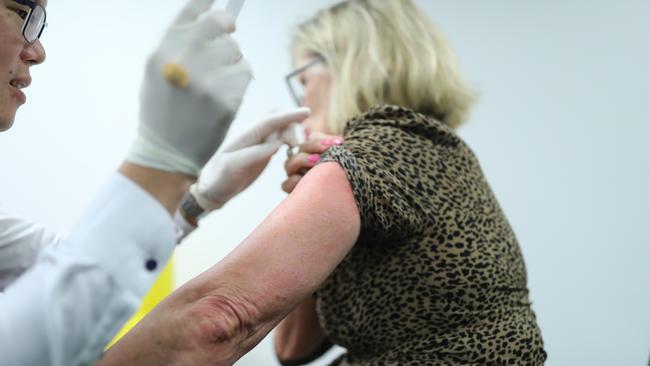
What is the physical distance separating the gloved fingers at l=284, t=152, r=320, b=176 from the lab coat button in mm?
484

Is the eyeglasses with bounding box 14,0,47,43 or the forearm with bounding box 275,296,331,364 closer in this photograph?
the eyeglasses with bounding box 14,0,47,43

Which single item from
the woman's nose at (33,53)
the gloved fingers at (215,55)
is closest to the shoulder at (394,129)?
the gloved fingers at (215,55)

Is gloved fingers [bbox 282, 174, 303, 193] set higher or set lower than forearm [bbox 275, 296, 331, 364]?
higher

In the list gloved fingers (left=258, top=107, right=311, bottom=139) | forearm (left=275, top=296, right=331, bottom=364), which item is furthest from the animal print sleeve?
forearm (left=275, top=296, right=331, bottom=364)

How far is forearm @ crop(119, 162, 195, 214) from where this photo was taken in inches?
23.7

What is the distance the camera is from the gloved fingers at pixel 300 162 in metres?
1.07

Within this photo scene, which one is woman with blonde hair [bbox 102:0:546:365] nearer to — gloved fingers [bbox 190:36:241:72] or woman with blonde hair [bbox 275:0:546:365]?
woman with blonde hair [bbox 275:0:546:365]

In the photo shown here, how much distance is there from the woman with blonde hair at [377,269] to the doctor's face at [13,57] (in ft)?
1.17

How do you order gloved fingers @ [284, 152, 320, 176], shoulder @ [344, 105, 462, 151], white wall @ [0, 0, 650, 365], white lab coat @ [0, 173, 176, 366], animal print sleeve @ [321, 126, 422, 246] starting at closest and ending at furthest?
white lab coat @ [0, 173, 176, 366] → animal print sleeve @ [321, 126, 422, 246] → shoulder @ [344, 105, 462, 151] → gloved fingers @ [284, 152, 320, 176] → white wall @ [0, 0, 650, 365]

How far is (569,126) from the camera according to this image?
1987 millimetres

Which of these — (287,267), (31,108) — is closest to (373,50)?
(287,267)

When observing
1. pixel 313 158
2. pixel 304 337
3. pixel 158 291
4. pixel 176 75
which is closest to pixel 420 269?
pixel 313 158

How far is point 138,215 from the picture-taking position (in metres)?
0.59

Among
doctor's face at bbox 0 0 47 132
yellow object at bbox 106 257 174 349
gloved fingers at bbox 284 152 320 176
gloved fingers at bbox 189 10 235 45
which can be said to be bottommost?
yellow object at bbox 106 257 174 349
